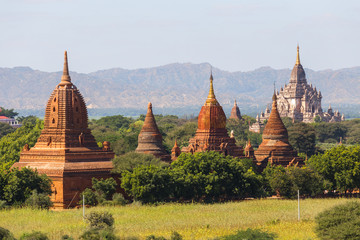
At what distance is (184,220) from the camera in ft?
162

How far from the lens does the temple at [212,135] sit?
73188mm

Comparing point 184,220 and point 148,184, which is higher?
point 148,184

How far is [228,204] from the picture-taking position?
57.9 metres

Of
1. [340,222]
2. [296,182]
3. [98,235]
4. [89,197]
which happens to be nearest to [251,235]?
[340,222]

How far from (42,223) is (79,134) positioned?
14658 millimetres

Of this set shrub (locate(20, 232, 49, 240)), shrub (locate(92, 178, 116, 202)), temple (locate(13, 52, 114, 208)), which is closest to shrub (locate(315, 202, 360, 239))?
shrub (locate(20, 232, 49, 240))

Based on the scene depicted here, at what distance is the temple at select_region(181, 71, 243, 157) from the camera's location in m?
73.2

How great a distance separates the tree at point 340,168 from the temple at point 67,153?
15843 millimetres

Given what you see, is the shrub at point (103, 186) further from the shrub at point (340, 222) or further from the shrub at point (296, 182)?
the shrub at point (340, 222)

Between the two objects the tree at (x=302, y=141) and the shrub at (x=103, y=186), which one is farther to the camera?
the tree at (x=302, y=141)

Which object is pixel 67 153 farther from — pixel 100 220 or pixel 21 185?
pixel 100 220

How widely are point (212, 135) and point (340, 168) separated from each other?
13160 mm

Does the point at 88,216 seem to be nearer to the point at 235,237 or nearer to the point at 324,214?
the point at 235,237

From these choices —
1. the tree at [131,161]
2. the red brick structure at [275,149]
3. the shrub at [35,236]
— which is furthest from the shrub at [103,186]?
the red brick structure at [275,149]
